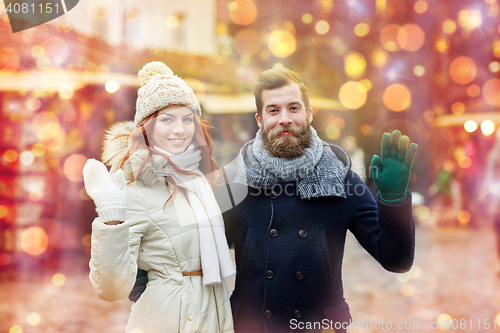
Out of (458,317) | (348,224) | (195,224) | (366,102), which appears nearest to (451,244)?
(458,317)

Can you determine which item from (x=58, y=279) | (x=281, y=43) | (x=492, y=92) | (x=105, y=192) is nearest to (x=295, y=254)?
(x=105, y=192)

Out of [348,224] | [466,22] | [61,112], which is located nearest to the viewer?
[348,224]

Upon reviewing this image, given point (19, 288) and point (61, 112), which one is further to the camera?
point (61, 112)

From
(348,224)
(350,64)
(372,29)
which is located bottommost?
(348,224)

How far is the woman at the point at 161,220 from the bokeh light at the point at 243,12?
11.6 meters

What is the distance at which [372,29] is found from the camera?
41.1ft

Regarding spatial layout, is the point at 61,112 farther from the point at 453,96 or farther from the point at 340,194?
the point at 453,96

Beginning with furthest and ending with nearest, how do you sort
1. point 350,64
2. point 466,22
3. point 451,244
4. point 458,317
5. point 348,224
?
point 350,64
point 466,22
point 451,244
point 458,317
point 348,224

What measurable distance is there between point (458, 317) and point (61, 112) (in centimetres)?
567

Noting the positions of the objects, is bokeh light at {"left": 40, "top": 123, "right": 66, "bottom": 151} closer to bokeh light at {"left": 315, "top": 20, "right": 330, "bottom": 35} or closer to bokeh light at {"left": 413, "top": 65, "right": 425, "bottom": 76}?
bokeh light at {"left": 315, "top": 20, "right": 330, "bottom": 35}

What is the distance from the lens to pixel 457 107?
1375cm

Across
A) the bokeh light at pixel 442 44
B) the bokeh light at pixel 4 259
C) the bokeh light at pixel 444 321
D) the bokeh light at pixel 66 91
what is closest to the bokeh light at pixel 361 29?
the bokeh light at pixel 442 44

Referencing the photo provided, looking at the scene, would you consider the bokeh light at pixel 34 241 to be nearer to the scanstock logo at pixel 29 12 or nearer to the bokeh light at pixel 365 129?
the scanstock logo at pixel 29 12

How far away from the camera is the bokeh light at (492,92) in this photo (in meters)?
13.0
